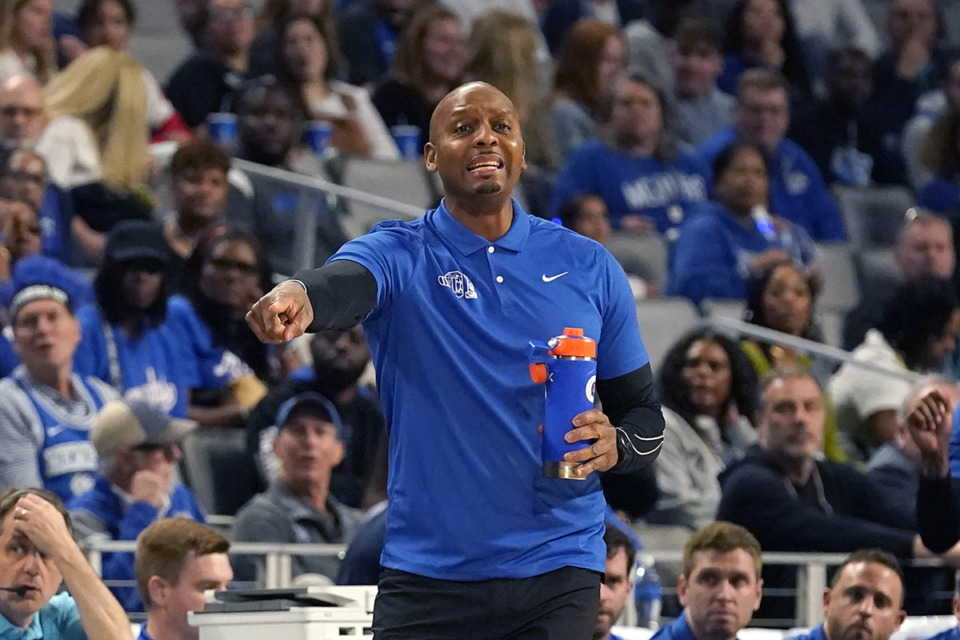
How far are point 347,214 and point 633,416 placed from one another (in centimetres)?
524

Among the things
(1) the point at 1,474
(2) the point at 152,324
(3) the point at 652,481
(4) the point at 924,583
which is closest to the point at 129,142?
(2) the point at 152,324

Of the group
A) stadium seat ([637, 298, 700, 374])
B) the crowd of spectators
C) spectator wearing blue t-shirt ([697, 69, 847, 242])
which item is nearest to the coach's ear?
the crowd of spectators

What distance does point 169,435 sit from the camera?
609 centimetres

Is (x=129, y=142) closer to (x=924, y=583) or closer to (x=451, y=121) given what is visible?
(x=924, y=583)

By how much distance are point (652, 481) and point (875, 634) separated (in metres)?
1.48

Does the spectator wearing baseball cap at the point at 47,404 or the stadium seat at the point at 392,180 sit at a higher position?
the stadium seat at the point at 392,180

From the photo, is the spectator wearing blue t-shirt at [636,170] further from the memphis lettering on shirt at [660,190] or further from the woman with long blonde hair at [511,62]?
the woman with long blonde hair at [511,62]

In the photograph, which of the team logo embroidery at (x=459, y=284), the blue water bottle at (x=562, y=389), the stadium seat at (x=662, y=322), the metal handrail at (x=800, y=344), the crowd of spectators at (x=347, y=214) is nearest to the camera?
the blue water bottle at (x=562, y=389)

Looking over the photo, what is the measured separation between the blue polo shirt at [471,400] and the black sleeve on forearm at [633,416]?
0.31ft

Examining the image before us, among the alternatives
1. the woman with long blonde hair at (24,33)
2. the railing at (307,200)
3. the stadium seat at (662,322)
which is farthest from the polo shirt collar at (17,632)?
the woman with long blonde hair at (24,33)

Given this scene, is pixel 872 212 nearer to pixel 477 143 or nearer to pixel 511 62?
pixel 511 62

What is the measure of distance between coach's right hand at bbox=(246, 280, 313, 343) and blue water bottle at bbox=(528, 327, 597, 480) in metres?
0.43

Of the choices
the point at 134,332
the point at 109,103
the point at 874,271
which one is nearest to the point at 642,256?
the point at 874,271

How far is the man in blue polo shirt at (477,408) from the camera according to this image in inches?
121
